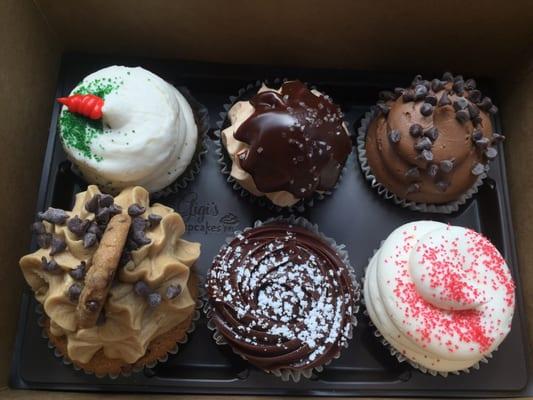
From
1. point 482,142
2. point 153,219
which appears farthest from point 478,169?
point 153,219

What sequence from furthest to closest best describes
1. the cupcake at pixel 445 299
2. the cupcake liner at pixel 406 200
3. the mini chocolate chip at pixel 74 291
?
the cupcake liner at pixel 406 200 → the cupcake at pixel 445 299 → the mini chocolate chip at pixel 74 291

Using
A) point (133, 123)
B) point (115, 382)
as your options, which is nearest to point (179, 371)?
point (115, 382)

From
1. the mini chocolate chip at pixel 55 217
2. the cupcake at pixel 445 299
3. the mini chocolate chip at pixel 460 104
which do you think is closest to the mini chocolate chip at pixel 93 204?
the mini chocolate chip at pixel 55 217

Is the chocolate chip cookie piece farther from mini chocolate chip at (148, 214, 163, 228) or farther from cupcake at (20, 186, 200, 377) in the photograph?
A: mini chocolate chip at (148, 214, 163, 228)

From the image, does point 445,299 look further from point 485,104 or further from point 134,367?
point 134,367

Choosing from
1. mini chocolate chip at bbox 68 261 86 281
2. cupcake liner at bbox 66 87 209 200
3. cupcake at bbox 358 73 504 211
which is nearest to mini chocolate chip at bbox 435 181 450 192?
cupcake at bbox 358 73 504 211

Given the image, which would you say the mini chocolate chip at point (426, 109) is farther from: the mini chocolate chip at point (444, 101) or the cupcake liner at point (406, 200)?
the cupcake liner at point (406, 200)

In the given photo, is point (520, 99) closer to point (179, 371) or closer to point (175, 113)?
point (175, 113)
